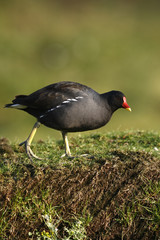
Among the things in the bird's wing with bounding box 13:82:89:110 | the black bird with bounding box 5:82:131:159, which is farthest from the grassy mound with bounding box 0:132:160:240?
the bird's wing with bounding box 13:82:89:110

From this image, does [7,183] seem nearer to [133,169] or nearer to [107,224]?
Answer: [107,224]

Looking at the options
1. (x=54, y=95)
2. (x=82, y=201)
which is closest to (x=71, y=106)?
(x=54, y=95)

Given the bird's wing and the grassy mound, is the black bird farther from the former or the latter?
the grassy mound

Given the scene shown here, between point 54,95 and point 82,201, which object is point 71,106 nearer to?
point 54,95

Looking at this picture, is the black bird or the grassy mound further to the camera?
the black bird

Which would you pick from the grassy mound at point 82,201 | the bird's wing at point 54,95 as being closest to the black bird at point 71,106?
the bird's wing at point 54,95

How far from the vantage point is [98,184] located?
532 centimetres

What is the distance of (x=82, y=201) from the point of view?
5.23 metres

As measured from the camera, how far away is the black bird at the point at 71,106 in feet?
20.3

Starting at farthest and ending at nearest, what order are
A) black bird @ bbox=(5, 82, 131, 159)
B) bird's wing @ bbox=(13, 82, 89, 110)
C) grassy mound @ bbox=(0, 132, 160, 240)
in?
bird's wing @ bbox=(13, 82, 89, 110) → black bird @ bbox=(5, 82, 131, 159) → grassy mound @ bbox=(0, 132, 160, 240)

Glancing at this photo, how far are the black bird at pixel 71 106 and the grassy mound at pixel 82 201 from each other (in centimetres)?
90

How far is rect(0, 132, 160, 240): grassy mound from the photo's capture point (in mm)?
5082

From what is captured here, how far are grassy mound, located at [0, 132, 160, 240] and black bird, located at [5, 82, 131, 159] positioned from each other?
904 millimetres

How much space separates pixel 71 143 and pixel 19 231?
3312 millimetres
